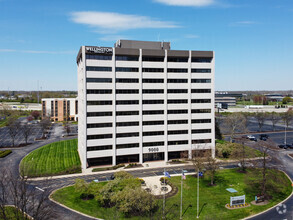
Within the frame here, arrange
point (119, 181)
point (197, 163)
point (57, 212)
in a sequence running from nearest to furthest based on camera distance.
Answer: point (57, 212) → point (119, 181) → point (197, 163)

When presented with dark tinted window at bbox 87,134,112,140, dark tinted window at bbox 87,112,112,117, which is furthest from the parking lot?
dark tinted window at bbox 87,112,112,117

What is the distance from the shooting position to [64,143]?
96.2 m

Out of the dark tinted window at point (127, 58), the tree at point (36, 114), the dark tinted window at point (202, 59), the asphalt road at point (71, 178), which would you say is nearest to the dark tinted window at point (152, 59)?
the dark tinted window at point (127, 58)

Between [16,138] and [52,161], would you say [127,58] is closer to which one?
[52,161]

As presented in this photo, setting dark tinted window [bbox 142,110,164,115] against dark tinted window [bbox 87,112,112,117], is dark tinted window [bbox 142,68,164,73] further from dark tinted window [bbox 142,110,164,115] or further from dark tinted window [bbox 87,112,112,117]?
dark tinted window [bbox 87,112,112,117]

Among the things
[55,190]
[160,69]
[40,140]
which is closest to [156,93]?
[160,69]

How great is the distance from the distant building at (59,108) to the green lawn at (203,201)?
11848cm

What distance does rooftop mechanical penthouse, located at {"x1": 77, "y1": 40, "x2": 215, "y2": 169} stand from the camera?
65.9 meters

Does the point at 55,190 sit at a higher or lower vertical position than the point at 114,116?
lower

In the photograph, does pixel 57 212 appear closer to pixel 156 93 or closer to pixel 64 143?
pixel 156 93

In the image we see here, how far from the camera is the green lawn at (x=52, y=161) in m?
61.8

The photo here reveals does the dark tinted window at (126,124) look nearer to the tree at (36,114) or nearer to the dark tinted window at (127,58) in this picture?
the dark tinted window at (127,58)

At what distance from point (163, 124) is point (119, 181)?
95.1ft

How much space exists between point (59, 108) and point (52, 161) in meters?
97.7
